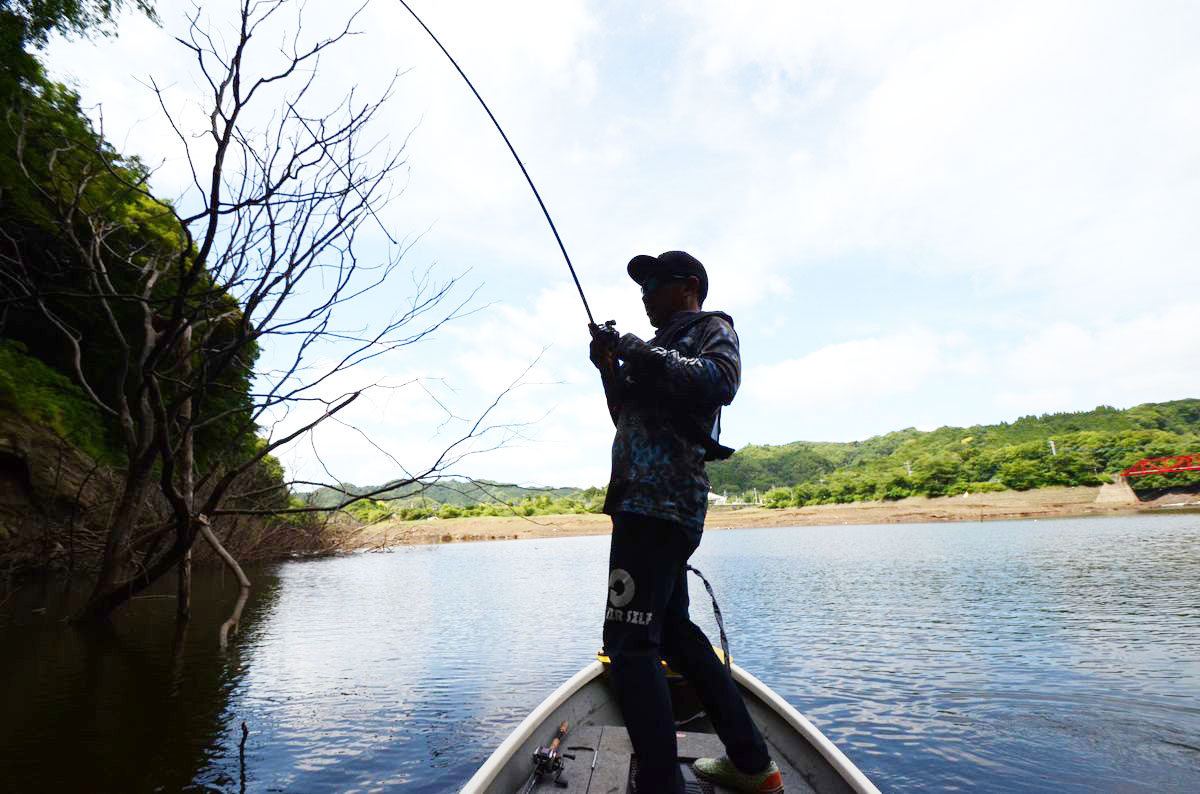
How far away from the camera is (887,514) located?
215 feet

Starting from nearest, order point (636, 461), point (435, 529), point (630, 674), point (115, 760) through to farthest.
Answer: point (630, 674) → point (636, 461) → point (115, 760) → point (435, 529)

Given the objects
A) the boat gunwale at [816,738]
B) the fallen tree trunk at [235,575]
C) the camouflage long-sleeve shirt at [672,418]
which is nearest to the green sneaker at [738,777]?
the boat gunwale at [816,738]

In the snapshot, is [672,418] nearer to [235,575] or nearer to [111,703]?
[235,575]

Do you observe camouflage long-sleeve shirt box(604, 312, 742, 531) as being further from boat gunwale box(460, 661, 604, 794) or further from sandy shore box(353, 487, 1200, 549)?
sandy shore box(353, 487, 1200, 549)

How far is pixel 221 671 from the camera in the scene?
23.6 feet

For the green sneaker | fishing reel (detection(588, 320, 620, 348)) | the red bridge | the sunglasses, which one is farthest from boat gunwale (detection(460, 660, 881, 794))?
the red bridge

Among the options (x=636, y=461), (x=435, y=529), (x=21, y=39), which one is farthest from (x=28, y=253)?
(x=435, y=529)

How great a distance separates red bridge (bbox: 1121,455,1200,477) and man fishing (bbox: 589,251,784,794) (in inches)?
2953

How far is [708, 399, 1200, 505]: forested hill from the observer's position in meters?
66.0

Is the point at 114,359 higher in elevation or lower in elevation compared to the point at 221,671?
higher

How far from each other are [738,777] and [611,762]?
65 cm

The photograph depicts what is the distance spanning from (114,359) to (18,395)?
11.5ft

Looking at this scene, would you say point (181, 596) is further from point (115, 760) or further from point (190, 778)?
point (190, 778)

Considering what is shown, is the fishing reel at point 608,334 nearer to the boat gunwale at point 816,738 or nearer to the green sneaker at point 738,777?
the green sneaker at point 738,777
